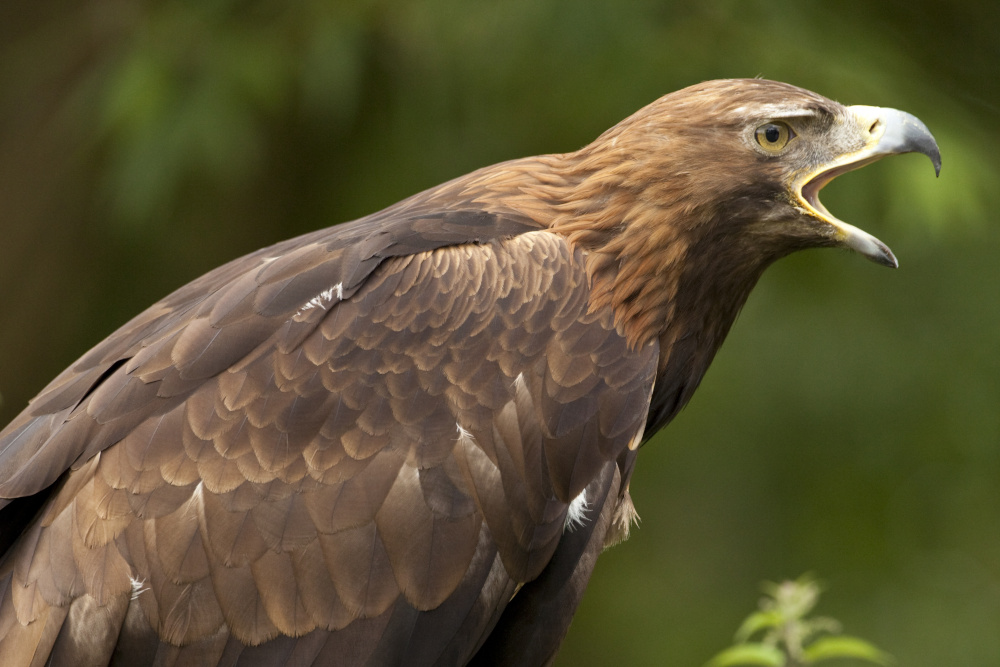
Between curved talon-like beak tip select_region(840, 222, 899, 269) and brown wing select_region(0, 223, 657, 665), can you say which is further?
curved talon-like beak tip select_region(840, 222, 899, 269)

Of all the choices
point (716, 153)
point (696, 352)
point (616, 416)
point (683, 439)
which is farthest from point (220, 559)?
point (683, 439)

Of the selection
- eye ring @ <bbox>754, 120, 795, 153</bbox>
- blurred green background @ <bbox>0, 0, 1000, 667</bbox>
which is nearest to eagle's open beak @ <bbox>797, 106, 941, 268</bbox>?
eye ring @ <bbox>754, 120, 795, 153</bbox>

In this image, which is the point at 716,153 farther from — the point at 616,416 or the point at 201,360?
the point at 201,360

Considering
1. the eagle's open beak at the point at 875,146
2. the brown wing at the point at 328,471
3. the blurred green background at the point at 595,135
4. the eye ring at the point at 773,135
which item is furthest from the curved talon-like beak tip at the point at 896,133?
the blurred green background at the point at 595,135

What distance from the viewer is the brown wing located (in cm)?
282

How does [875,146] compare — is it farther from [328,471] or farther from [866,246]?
[328,471]

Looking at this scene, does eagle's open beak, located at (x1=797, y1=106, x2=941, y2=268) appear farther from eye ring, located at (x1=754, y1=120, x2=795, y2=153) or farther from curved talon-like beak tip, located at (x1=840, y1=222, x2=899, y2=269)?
eye ring, located at (x1=754, y1=120, x2=795, y2=153)

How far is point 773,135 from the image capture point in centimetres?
317

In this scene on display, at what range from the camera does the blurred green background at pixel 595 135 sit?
5.83 metres

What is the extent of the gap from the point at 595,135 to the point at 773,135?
3237 millimetres

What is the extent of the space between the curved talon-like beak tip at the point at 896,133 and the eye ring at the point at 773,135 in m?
0.22

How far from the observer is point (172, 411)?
291cm

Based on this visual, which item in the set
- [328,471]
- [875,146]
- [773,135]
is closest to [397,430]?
[328,471]

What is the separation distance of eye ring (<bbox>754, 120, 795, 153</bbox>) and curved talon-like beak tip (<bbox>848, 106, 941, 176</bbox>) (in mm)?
217
